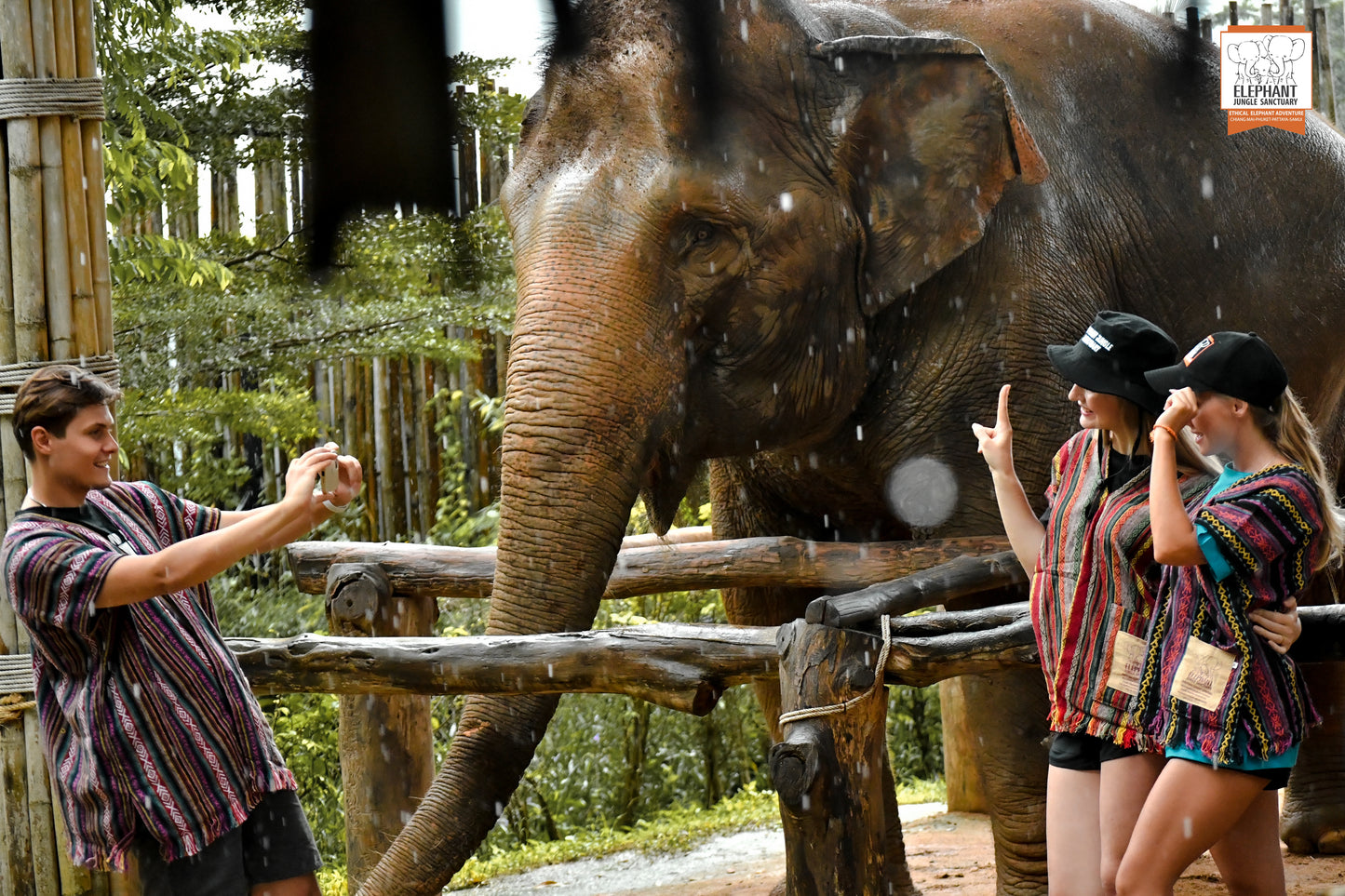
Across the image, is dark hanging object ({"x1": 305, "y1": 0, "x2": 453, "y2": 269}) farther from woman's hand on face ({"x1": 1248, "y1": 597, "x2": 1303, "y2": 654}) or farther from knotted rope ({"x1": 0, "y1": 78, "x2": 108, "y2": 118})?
knotted rope ({"x1": 0, "y1": 78, "x2": 108, "y2": 118})

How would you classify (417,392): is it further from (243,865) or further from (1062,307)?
(243,865)

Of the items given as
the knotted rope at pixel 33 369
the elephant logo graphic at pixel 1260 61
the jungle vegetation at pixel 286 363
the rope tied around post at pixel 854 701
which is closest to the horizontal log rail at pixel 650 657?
the rope tied around post at pixel 854 701

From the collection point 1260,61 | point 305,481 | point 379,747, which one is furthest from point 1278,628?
point 379,747

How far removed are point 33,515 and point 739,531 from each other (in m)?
2.74

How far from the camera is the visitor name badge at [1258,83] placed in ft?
14.1

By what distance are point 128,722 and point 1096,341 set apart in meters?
1.72

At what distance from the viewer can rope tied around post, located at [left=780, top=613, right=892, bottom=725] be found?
8.77ft

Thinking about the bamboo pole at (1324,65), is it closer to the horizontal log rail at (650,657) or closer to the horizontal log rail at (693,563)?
the horizontal log rail at (693,563)

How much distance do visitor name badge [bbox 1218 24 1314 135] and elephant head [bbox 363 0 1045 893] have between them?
1.00m

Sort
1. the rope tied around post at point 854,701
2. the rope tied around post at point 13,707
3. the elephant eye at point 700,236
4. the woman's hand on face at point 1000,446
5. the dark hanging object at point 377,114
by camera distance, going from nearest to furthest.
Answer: the dark hanging object at point 377,114 → the woman's hand on face at point 1000,446 → the rope tied around post at point 854,701 → the rope tied around post at point 13,707 → the elephant eye at point 700,236

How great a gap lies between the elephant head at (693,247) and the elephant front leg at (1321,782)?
2247mm

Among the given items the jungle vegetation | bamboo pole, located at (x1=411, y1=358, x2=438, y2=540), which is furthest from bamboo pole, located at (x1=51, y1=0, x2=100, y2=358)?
bamboo pole, located at (x1=411, y1=358, x2=438, y2=540)

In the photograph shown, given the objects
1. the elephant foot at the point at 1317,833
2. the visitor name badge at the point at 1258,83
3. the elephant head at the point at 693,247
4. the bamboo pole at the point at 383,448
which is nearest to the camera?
the elephant head at the point at 693,247

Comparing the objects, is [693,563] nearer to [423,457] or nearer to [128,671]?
[128,671]
